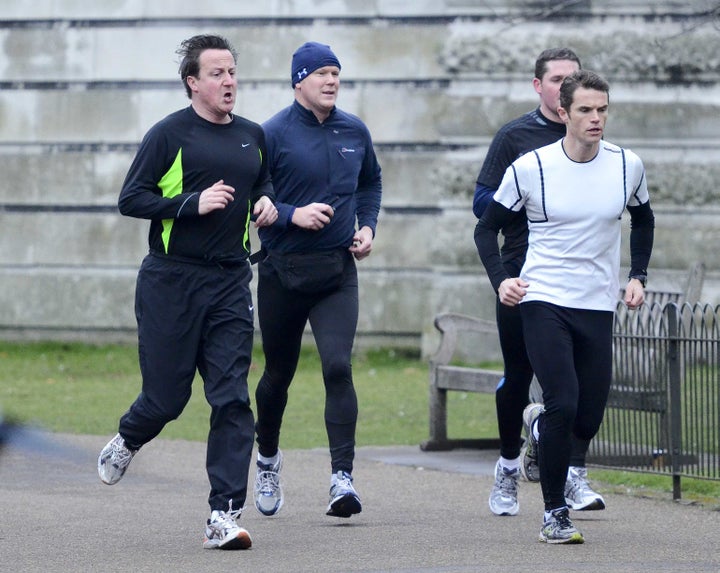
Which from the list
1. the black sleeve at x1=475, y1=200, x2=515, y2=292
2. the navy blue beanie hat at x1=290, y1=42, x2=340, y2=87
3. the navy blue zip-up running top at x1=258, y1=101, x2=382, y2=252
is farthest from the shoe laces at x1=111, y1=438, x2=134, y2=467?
the navy blue beanie hat at x1=290, y1=42, x2=340, y2=87

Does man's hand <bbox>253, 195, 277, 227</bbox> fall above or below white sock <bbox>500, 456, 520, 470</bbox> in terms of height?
above

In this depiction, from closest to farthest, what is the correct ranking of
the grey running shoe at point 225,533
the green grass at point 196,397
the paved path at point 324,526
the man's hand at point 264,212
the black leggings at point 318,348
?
the paved path at point 324,526, the grey running shoe at point 225,533, the man's hand at point 264,212, the black leggings at point 318,348, the green grass at point 196,397

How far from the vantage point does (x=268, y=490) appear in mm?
8031

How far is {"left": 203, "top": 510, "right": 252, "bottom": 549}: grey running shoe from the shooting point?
6.82 metres

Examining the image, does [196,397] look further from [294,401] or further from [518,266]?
[518,266]

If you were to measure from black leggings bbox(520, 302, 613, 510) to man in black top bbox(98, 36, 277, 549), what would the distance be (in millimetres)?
1207

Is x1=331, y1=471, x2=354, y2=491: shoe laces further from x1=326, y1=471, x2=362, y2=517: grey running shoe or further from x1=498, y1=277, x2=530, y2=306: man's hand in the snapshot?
x1=498, y1=277, x2=530, y2=306: man's hand

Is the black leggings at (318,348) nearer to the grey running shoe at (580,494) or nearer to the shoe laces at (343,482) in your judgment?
the shoe laces at (343,482)

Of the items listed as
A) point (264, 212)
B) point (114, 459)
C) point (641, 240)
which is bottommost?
point (114, 459)

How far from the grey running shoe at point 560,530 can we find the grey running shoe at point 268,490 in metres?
1.52

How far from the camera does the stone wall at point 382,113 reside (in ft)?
50.5

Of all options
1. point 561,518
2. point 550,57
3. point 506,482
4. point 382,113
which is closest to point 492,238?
point 550,57

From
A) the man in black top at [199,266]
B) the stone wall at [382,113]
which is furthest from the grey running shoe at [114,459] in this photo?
the stone wall at [382,113]

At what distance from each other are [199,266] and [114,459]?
3.01 ft
